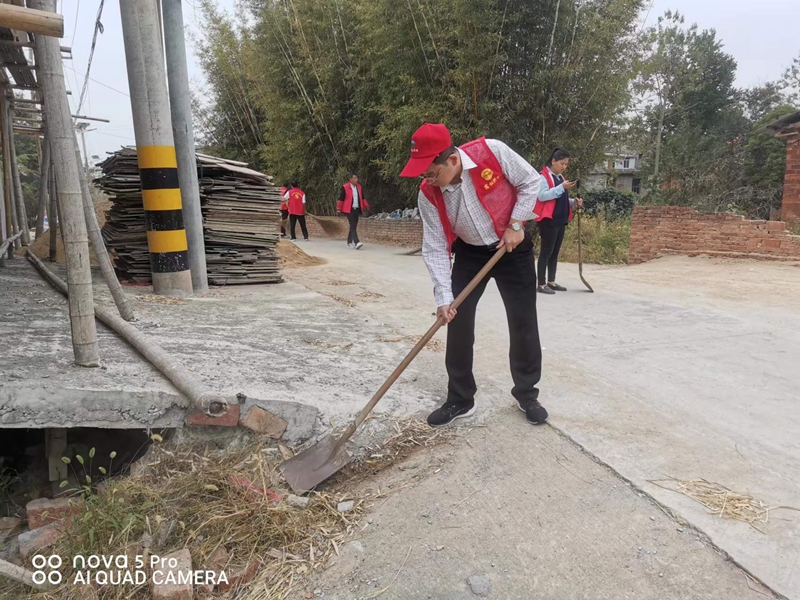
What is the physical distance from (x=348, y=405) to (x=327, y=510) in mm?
642

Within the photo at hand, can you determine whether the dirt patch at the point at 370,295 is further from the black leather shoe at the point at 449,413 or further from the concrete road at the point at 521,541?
the concrete road at the point at 521,541

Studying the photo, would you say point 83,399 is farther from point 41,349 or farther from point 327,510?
point 327,510

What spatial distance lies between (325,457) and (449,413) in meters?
0.67

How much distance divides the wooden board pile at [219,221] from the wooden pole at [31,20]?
165 inches

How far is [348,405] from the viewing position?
9.37 ft

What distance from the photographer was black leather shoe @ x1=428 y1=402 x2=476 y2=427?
9.11ft

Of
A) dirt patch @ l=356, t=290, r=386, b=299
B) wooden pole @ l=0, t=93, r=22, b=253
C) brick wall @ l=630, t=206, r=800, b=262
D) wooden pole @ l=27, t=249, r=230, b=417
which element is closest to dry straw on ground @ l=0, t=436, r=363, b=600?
wooden pole @ l=27, t=249, r=230, b=417

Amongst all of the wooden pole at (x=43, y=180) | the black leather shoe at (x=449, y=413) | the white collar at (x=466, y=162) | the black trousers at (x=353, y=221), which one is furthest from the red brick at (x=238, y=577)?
the black trousers at (x=353, y=221)

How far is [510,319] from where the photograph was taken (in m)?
2.83

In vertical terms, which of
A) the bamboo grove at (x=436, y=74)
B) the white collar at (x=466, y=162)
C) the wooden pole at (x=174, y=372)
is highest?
the bamboo grove at (x=436, y=74)

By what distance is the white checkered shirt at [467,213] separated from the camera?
263cm

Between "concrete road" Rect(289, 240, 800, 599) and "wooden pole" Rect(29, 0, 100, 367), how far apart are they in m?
1.78

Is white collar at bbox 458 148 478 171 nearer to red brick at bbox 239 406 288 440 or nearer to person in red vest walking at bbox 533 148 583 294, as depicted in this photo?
red brick at bbox 239 406 288 440

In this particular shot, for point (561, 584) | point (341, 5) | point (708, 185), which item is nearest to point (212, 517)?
point (561, 584)
